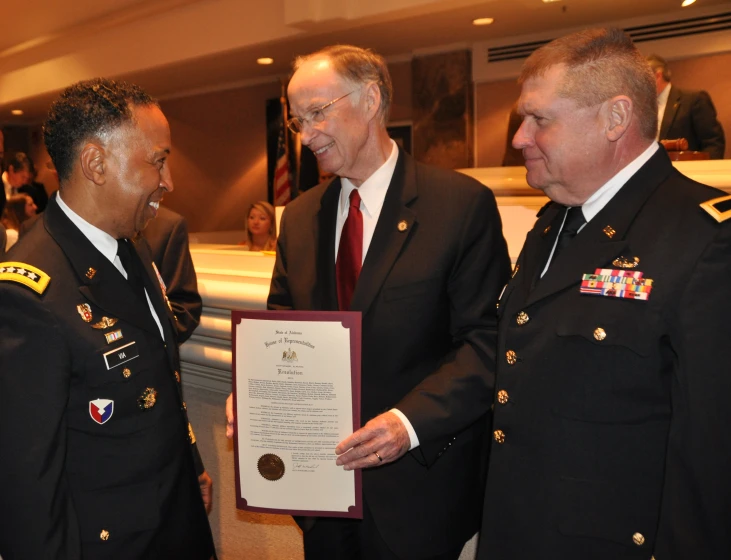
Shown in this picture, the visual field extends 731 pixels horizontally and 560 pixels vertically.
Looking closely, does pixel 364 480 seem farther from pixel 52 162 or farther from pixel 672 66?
pixel 672 66

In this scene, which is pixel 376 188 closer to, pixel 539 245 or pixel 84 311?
pixel 539 245

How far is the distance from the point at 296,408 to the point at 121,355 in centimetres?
40

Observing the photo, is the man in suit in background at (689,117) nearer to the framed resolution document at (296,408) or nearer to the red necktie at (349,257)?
the red necktie at (349,257)

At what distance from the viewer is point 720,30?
24.5 ft

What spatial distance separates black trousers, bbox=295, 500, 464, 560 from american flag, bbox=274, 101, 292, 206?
9.32 metres

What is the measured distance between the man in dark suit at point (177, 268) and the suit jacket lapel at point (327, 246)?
0.56 m

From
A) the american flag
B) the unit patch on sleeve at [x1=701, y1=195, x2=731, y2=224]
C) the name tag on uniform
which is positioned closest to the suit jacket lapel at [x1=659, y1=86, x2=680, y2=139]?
the unit patch on sleeve at [x1=701, y1=195, x2=731, y2=224]

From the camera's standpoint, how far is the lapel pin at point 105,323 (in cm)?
140

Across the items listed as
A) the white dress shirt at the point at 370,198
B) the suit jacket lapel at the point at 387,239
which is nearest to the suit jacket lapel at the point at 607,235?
the suit jacket lapel at the point at 387,239

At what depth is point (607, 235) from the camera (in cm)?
129

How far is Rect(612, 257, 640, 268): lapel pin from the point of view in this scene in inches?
48.4

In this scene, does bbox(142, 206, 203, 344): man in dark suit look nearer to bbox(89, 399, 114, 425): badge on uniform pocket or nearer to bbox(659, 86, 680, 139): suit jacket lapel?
bbox(89, 399, 114, 425): badge on uniform pocket

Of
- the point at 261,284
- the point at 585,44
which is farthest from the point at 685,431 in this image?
the point at 261,284

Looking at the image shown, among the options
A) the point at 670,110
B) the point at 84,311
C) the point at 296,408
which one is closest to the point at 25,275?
the point at 84,311
